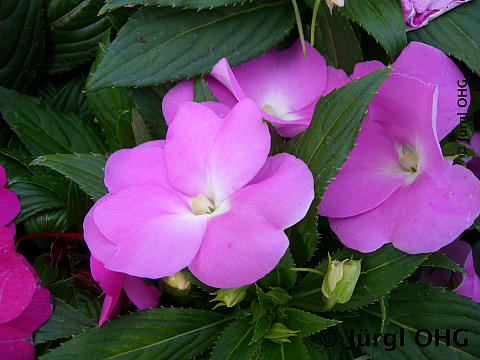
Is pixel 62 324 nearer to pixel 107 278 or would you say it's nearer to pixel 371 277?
pixel 107 278

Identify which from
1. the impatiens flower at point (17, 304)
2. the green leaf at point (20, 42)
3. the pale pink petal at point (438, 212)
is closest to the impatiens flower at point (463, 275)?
the pale pink petal at point (438, 212)

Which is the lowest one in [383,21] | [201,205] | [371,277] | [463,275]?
[463,275]

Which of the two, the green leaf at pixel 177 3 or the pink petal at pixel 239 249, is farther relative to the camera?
the green leaf at pixel 177 3

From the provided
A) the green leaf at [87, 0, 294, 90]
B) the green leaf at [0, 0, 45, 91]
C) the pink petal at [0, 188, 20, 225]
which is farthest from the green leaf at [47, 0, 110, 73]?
the pink petal at [0, 188, 20, 225]

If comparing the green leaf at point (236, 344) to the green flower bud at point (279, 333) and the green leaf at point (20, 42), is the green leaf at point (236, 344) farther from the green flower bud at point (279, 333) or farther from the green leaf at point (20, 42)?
the green leaf at point (20, 42)

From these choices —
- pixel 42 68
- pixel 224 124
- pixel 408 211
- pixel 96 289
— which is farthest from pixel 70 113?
pixel 408 211

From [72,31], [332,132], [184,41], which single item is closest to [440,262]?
[332,132]
